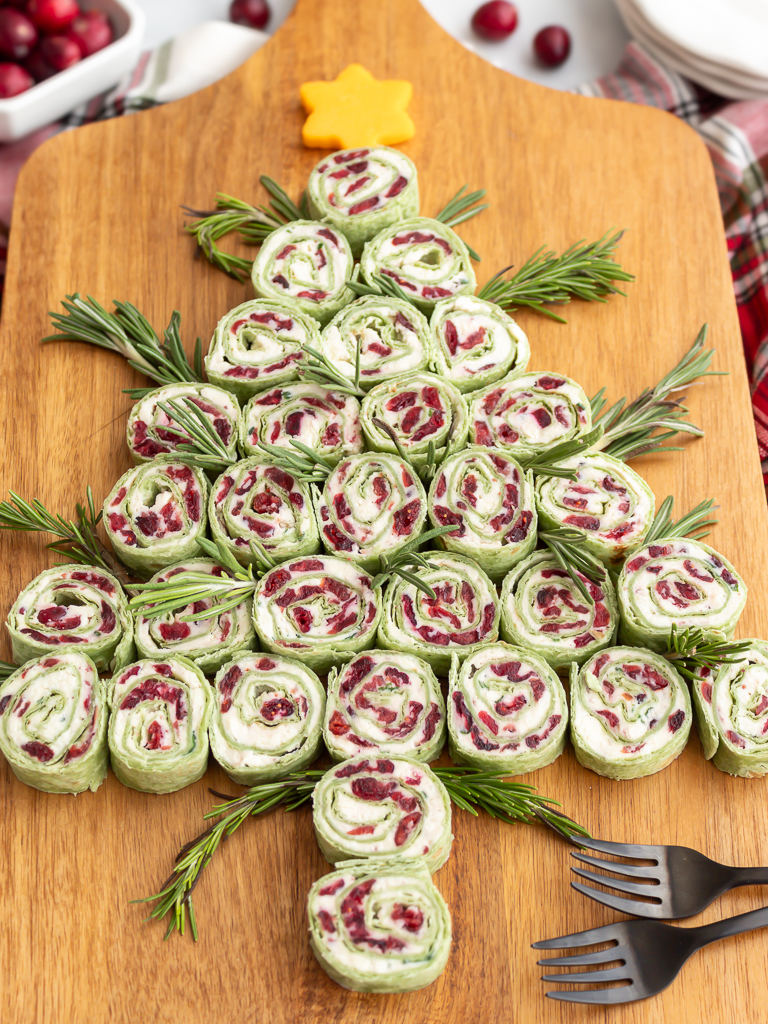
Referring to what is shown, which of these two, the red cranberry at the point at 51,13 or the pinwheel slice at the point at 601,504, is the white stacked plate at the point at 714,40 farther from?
the red cranberry at the point at 51,13

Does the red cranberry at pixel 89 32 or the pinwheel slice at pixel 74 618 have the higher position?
the red cranberry at pixel 89 32

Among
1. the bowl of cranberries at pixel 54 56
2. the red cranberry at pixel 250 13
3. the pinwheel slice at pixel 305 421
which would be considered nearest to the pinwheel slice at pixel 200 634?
the pinwheel slice at pixel 305 421

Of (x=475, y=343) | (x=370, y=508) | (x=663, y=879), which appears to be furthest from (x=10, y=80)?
(x=663, y=879)

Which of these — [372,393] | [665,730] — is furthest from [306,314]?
[665,730]

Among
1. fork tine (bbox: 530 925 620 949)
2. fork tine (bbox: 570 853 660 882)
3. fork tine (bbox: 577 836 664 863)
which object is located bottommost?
fork tine (bbox: 530 925 620 949)

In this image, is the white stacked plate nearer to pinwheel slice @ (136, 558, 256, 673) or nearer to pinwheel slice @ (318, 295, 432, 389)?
pinwheel slice @ (318, 295, 432, 389)

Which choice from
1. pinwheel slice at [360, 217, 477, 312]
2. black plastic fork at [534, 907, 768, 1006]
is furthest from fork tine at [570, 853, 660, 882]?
pinwheel slice at [360, 217, 477, 312]

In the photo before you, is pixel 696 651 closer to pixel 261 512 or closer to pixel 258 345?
pixel 261 512
